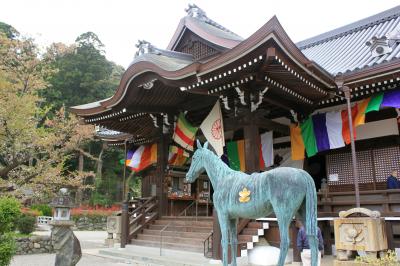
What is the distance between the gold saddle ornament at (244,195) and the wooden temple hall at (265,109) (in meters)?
3.11

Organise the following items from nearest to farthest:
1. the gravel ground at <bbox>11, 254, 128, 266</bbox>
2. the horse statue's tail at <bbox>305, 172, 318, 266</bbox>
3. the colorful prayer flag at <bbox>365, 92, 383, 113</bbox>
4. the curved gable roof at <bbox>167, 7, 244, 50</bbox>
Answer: the horse statue's tail at <bbox>305, 172, 318, 266</bbox>, the colorful prayer flag at <bbox>365, 92, 383, 113</bbox>, the gravel ground at <bbox>11, 254, 128, 266</bbox>, the curved gable roof at <bbox>167, 7, 244, 50</bbox>

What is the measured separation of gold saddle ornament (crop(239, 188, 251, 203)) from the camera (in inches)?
223

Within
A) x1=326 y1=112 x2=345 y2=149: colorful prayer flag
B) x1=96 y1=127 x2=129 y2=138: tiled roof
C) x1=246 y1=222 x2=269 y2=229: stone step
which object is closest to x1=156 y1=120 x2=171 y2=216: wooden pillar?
x1=96 y1=127 x2=129 y2=138: tiled roof

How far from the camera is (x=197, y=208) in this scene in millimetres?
15273

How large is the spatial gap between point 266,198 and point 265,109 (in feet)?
18.9

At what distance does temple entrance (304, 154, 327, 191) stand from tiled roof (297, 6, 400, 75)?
287 cm

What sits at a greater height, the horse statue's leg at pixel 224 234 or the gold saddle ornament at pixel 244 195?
the gold saddle ornament at pixel 244 195

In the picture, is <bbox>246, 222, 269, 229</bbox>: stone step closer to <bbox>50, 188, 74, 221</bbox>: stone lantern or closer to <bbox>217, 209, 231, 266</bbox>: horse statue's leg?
<bbox>217, 209, 231, 266</bbox>: horse statue's leg

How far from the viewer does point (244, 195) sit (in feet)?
18.6

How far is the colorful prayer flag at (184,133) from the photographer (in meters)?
11.5

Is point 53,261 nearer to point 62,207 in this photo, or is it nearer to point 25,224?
point 25,224

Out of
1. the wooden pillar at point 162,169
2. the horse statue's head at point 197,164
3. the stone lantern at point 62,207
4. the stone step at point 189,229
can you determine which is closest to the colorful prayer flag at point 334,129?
the stone step at point 189,229

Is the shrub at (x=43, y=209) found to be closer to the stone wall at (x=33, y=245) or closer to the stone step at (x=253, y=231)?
the stone wall at (x=33, y=245)

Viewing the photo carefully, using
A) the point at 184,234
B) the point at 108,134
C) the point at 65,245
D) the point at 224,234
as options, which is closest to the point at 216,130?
the point at 184,234
